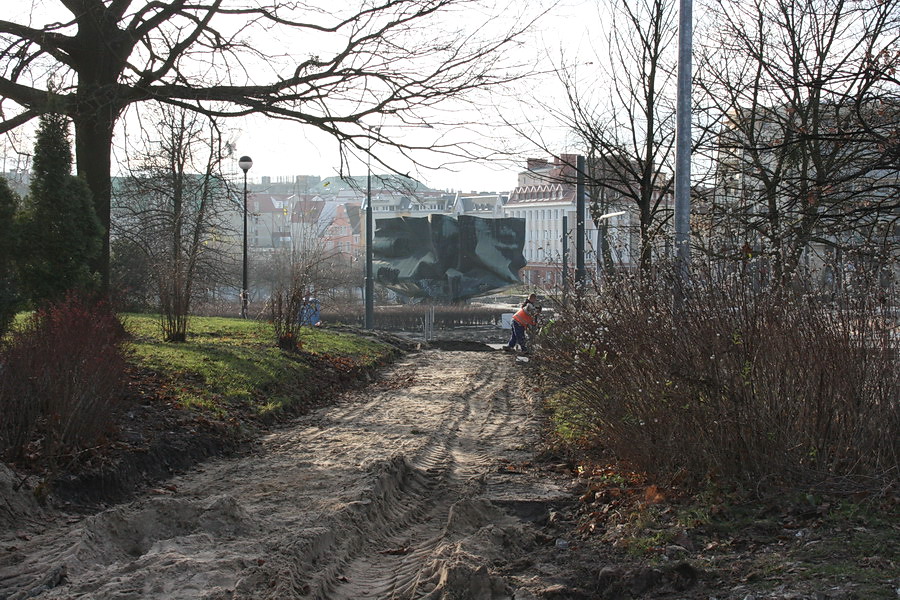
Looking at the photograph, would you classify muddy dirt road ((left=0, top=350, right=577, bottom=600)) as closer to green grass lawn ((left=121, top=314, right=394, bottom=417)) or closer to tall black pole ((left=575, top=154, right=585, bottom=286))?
green grass lawn ((left=121, top=314, right=394, bottom=417))

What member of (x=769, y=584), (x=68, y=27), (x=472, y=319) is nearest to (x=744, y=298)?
(x=769, y=584)

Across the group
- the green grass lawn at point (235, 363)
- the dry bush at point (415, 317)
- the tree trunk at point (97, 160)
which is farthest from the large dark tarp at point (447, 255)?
the tree trunk at point (97, 160)

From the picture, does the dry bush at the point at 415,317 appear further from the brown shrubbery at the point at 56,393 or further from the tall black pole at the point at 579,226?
the brown shrubbery at the point at 56,393

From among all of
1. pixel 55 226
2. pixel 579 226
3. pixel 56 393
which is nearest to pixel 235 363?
pixel 55 226

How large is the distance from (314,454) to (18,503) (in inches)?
129

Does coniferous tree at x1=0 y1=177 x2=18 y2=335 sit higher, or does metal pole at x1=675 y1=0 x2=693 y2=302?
metal pole at x1=675 y1=0 x2=693 y2=302

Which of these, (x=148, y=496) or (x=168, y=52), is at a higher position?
(x=168, y=52)

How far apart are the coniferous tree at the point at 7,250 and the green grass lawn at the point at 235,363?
1628 millimetres

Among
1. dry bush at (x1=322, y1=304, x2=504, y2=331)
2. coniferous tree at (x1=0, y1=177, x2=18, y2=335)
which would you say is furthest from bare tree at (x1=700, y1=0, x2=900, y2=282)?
dry bush at (x1=322, y1=304, x2=504, y2=331)

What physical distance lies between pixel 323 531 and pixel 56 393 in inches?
116

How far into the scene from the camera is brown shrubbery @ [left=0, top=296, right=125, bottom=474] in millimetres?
7160

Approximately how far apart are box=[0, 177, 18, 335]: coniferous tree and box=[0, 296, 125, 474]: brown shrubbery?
10.5ft

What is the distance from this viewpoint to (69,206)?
1279 centimetres

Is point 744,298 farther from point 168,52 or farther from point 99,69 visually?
point 99,69
